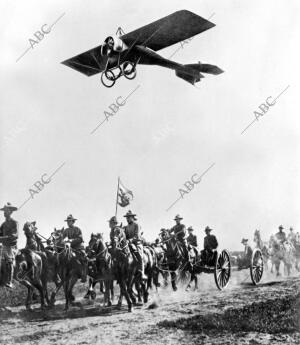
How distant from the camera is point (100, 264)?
1514 centimetres

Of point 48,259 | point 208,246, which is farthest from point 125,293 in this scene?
point 208,246

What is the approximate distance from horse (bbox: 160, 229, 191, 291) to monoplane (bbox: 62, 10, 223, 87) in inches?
224

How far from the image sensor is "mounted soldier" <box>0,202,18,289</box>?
1403 cm

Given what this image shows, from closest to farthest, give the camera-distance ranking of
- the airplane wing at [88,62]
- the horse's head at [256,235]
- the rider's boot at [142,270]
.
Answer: the airplane wing at [88,62], the rider's boot at [142,270], the horse's head at [256,235]

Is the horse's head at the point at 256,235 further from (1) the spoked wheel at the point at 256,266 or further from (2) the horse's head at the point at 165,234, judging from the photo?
(2) the horse's head at the point at 165,234

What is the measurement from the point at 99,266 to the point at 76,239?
3.27 ft

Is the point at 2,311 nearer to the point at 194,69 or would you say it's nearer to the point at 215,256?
the point at 215,256

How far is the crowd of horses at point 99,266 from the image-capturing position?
14.5m

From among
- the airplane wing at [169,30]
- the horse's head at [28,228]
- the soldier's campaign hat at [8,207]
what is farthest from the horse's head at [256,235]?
the airplane wing at [169,30]

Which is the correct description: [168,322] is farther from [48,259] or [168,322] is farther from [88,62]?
[88,62]

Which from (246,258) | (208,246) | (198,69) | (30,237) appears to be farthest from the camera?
(246,258)

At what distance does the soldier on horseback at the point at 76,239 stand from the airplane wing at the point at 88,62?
4112 millimetres

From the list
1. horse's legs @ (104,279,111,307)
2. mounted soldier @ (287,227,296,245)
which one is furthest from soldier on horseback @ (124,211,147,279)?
mounted soldier @ (287,227,296,245)

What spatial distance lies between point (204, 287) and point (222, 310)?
16.9 feet
